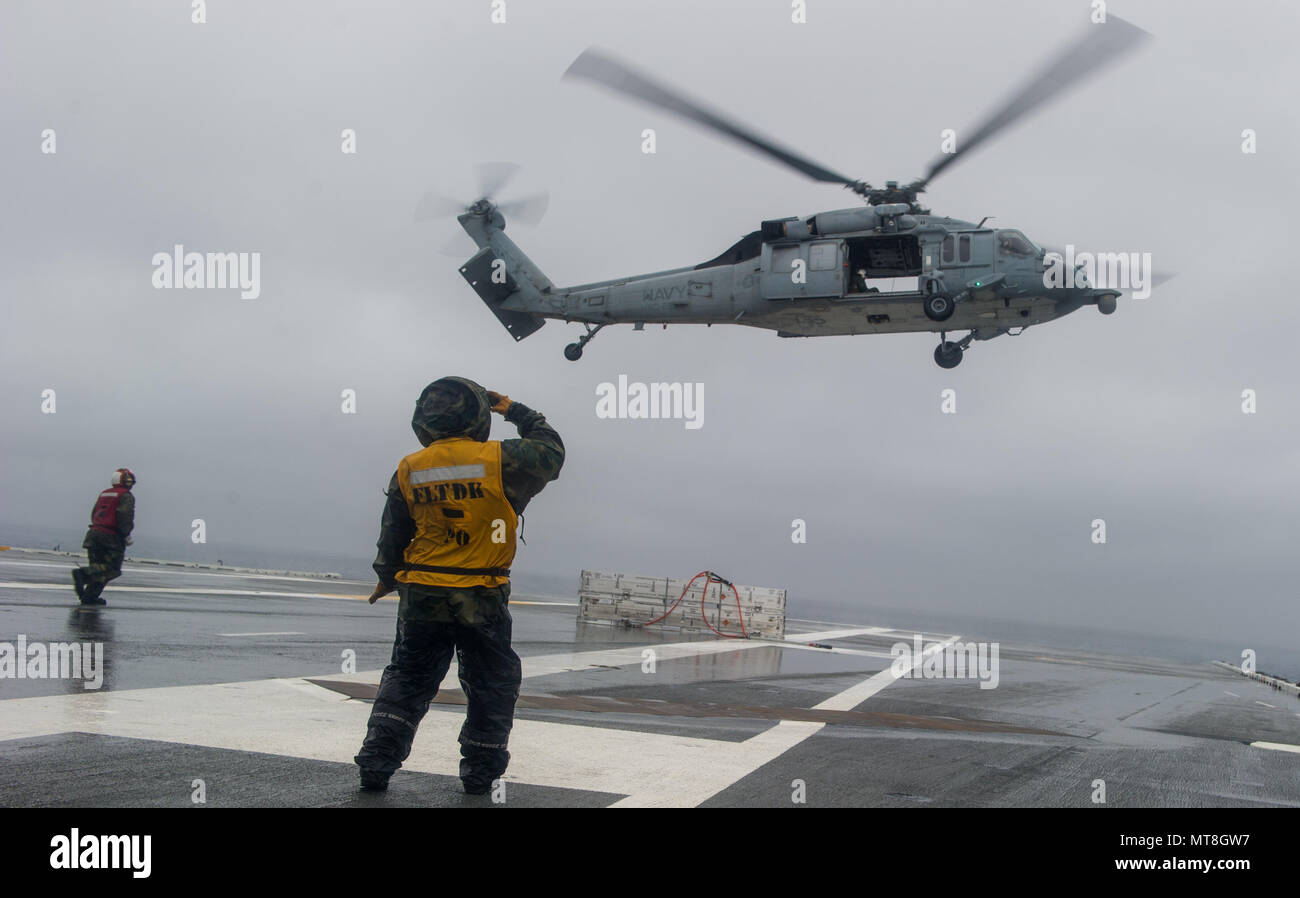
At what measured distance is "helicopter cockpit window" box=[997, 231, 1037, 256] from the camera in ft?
57.7

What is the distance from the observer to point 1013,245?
1764 centimetres

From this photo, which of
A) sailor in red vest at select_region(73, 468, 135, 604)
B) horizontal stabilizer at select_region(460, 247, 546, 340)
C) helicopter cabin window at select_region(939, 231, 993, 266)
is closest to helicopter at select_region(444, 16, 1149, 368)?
helicopter cabin window at select_region(939, 231, 993, 266)

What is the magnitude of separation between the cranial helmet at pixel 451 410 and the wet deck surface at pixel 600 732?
1844 mm

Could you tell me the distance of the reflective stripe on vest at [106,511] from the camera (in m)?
14.5

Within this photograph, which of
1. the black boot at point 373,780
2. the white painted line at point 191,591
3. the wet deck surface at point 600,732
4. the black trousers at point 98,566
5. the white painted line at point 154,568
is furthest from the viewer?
the white painted line at point 154,568

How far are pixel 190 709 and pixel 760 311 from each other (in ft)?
45.0

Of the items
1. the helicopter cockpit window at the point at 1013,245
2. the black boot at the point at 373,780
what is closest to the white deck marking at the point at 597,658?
the black boot at the point at 373,780

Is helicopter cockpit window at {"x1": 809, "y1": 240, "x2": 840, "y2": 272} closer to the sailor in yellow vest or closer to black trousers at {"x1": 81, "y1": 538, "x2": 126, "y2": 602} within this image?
black trousers at {"x1": 81, "y1": 538, "x2": 126, "y2": 602}

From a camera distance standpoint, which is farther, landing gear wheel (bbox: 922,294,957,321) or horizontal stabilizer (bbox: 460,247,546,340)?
horizontal stabilizer (bbox: 460,247,546,340)

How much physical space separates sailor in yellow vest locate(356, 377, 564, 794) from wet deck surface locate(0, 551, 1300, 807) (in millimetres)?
368

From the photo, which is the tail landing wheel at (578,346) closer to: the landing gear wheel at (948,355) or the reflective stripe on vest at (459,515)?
the landing gear wheel at (948,355)
